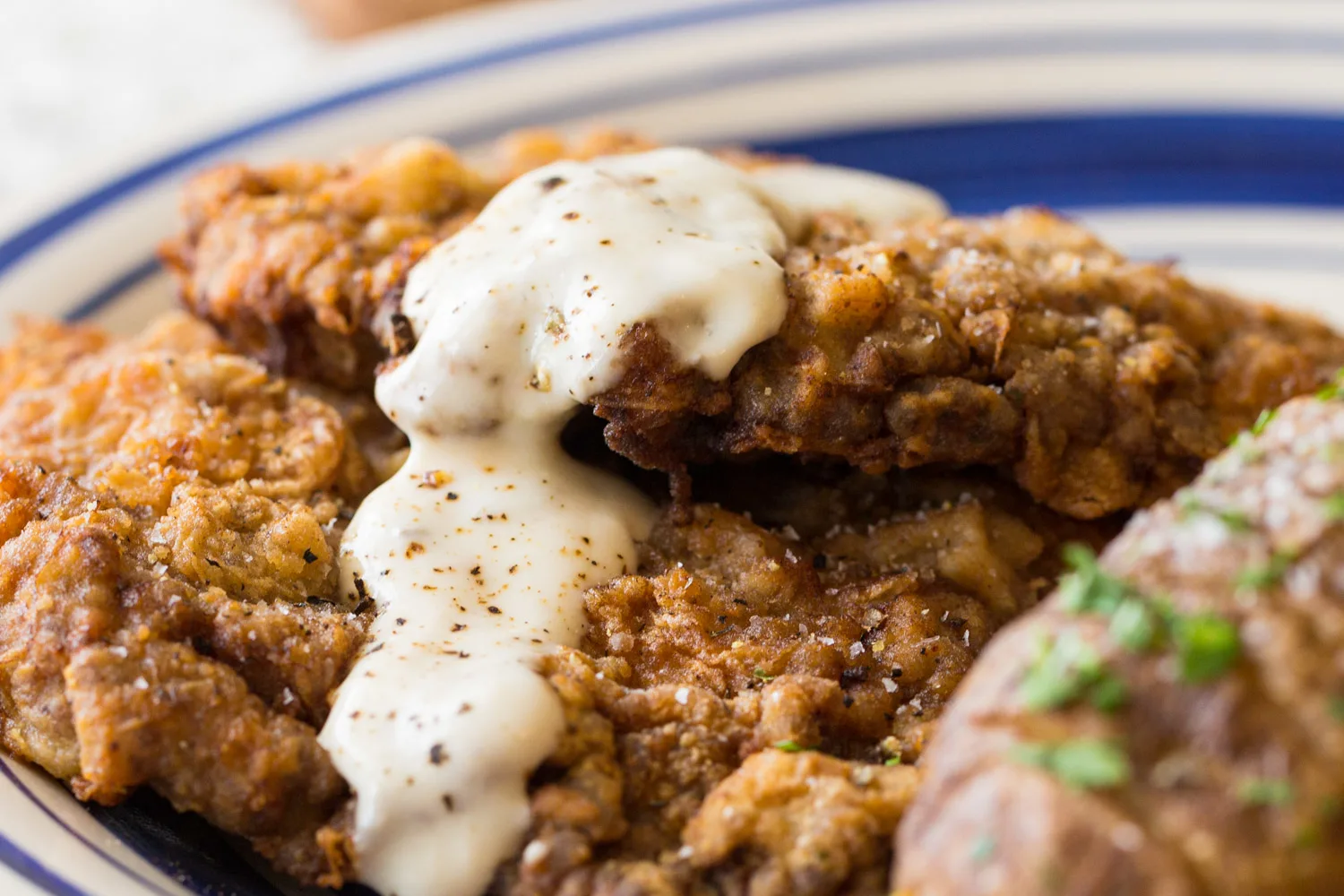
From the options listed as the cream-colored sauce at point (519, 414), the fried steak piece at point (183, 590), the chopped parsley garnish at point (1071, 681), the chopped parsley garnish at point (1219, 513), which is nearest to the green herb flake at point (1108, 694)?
the chopped parsley garnish at point (1071, 681)

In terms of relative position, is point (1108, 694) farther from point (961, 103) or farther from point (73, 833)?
point (961, 103)

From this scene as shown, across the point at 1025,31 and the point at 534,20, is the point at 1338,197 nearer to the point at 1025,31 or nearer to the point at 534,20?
the point at 1025,31

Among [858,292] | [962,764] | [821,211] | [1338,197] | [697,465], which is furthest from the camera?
[1338,197]

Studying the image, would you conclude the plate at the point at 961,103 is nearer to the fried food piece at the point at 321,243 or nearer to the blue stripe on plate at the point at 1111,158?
the blue stripe on plate at the point at 1111,158

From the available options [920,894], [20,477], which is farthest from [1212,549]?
[20,477]

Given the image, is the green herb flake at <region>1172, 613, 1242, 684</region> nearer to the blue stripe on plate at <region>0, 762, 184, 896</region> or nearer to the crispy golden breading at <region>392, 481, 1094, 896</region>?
the crispy golden breading at <region>392, 481, 1094, 896</region>
